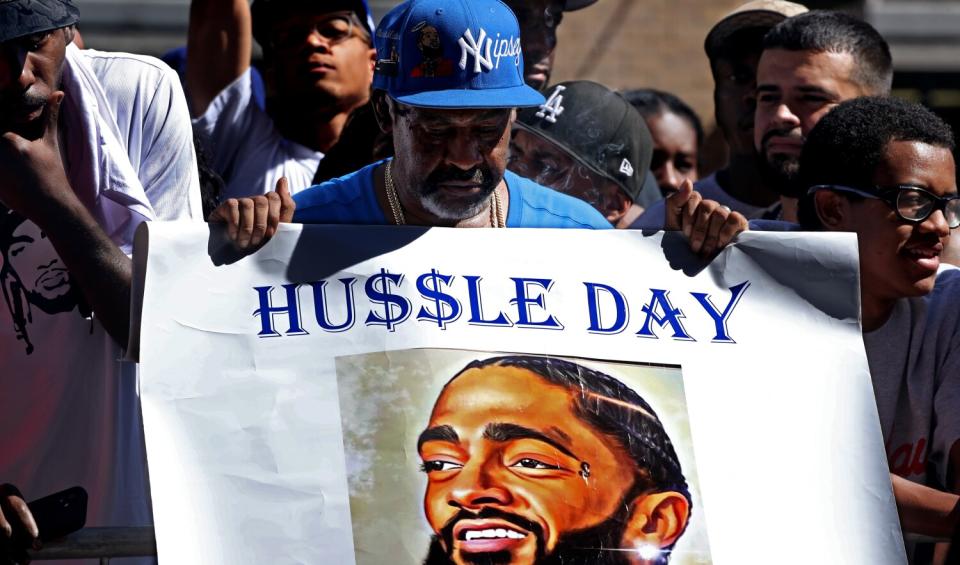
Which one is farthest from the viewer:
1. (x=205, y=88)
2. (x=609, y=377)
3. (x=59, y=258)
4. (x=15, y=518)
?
(x=205, y=88)

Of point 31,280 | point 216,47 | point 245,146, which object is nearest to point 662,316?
point 31,280

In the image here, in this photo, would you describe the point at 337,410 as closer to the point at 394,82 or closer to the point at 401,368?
the point at 401,368

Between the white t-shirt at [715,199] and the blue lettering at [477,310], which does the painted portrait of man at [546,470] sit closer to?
the blue lettering at [477,310]

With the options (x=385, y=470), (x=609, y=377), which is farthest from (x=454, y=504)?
(x=609, y=377)

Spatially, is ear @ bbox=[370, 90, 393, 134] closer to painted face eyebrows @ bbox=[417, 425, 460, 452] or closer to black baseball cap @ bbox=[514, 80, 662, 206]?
painted face eyebrows @ bbox=[417, 425, 460, 452]

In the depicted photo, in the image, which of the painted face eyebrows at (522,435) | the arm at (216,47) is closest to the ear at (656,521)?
the painted face eyebrows at (522,435)

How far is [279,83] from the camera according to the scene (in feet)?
15.2

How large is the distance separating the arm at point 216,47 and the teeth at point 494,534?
2339mm

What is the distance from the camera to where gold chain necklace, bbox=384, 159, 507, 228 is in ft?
10.1

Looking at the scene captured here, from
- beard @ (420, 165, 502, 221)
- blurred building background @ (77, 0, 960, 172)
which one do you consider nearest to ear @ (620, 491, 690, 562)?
beard @ (420, 165, 502, 221)

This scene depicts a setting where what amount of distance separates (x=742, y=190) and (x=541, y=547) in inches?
92.6

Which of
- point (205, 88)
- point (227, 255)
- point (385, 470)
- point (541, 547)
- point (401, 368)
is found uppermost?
→ point (205, 88)

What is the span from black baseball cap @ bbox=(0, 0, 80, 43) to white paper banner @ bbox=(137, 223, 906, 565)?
0.46m

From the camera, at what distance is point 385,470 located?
2.72 m
